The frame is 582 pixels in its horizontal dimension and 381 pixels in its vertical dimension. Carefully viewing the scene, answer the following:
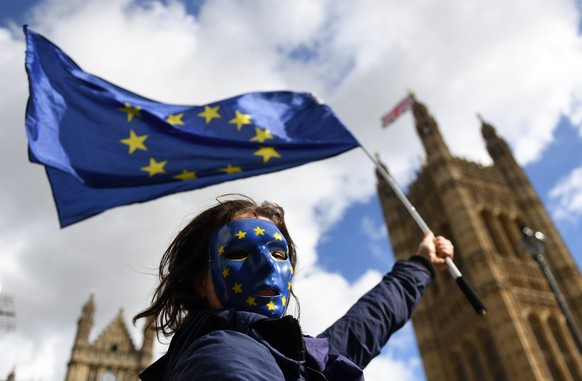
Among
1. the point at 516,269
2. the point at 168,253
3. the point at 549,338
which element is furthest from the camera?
the point at 516,269

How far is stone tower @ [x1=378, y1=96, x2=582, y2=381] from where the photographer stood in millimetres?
30250

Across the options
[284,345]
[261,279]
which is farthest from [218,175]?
[284,345]

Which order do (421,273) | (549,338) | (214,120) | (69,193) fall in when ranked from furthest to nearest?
(549,338) → (214,120) → (69,193) → (421,273)

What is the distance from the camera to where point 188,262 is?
210cm

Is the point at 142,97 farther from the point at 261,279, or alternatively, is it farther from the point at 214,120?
the point at 261,279

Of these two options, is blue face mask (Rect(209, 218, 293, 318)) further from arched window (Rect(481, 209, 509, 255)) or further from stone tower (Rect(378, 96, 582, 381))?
arched window (Rect(481, 209, 509, 255))

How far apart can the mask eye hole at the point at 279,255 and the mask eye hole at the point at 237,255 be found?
0.11 metres

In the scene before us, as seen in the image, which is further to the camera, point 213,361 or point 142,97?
point 142,97

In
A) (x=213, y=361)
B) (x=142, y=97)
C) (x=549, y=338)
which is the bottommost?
(x=213, y=361)

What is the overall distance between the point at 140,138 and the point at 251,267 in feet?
12.6

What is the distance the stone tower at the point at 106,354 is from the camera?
27.6 metres

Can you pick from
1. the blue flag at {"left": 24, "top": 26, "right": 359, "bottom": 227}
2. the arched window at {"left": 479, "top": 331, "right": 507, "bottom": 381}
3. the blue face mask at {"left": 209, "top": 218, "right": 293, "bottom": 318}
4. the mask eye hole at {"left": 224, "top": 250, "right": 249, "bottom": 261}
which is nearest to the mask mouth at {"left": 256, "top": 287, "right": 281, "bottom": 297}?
the blue face mask at {"left": 209, "top": 218, "right": 293, "bottom": 318}

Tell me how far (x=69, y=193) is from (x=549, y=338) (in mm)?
32157

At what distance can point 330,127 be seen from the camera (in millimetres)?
5730
